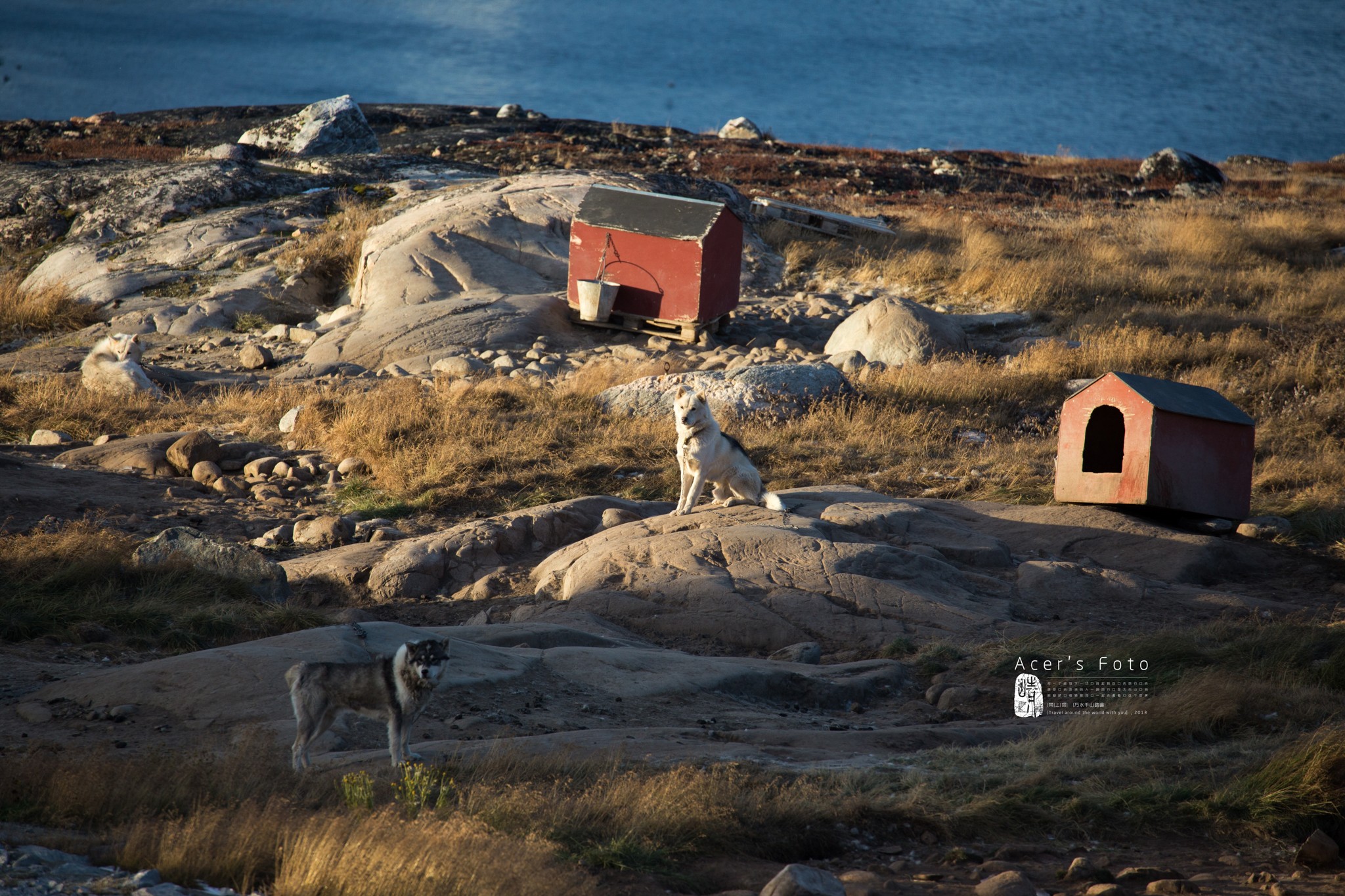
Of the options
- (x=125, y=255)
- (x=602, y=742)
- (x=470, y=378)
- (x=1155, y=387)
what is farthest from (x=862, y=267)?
(x=602, y=742)

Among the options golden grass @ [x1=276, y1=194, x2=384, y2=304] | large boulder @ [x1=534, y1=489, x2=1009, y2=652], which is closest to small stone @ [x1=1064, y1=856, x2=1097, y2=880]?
large boulder @ [x1=534, y1=489, x2=1009, y2=652]

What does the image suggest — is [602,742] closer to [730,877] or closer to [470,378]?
[730,877]

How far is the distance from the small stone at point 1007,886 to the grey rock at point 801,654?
3.09 m

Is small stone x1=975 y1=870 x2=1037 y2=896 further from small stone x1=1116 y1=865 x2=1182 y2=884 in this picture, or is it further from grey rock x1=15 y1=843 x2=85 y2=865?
grey rock x1=15 y1=843 x2=85 y2=865

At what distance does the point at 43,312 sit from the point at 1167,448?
752 inches

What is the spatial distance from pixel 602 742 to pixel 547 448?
23.0 feet

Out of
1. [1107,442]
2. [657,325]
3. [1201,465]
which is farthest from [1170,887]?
[657,325]

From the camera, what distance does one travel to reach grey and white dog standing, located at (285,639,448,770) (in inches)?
175

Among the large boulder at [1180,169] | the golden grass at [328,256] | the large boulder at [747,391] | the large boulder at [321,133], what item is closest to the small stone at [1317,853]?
the large boulder at [747,391]

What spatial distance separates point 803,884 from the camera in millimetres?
3484

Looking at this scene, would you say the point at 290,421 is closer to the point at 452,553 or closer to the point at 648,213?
the point at 452,553

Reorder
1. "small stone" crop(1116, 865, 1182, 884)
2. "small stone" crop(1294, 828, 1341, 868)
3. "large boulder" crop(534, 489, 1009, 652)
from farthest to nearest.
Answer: "large boulder" crop(534, 489, 1009, 652)
"small stone" crop(1294, 828, 1341, 868)
"small stone" crop(1116, 865, 1182, 884)

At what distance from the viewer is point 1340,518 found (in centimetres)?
984

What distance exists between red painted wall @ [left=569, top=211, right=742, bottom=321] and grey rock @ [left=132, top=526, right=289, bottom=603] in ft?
31.7
